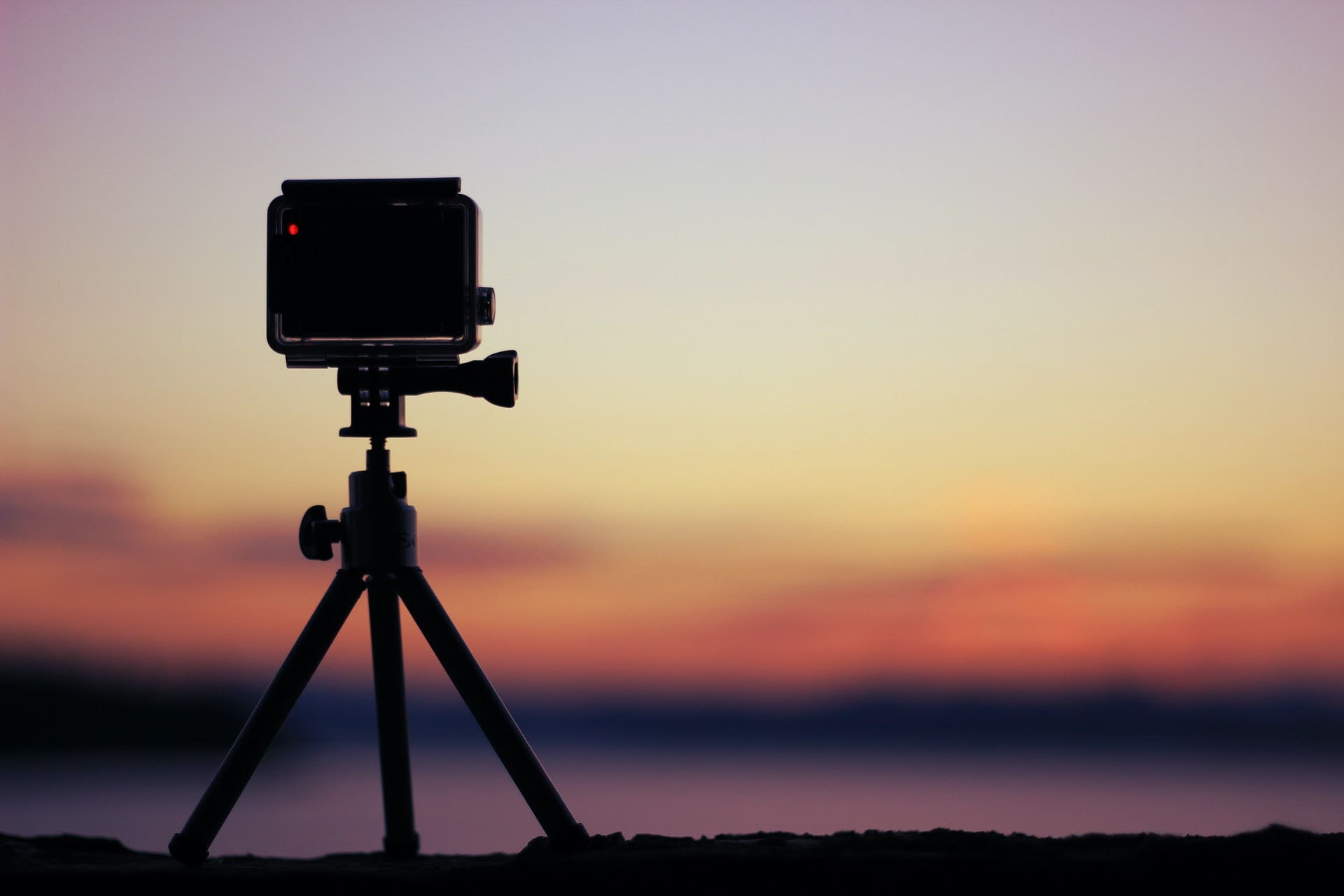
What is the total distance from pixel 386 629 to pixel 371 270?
857mm

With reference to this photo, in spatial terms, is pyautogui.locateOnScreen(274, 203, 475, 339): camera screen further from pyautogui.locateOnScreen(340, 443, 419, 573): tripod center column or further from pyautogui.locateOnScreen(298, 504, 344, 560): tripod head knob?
pyautogui.locateOnScreen(298, 504, 344, 560): tripod head knob

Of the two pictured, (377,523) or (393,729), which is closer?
(377,523)

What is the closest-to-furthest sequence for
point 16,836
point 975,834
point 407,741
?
point 975,834 → point 407,741 → point 16,836

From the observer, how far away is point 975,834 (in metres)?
2.83

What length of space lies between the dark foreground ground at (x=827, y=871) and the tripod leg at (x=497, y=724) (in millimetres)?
74

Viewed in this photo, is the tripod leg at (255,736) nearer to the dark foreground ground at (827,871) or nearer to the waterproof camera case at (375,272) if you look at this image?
the dark foreground ground at (827,871)

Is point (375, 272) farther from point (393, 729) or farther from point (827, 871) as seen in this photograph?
point (827, 871)

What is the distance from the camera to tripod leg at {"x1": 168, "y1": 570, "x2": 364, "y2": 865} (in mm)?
2737

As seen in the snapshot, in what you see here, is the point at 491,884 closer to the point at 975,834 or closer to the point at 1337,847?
the point at 975,834

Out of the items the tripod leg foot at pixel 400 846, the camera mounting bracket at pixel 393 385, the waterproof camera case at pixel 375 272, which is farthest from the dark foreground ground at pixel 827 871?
the waterproof camera case at pixel 375 272

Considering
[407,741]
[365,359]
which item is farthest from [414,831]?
[365,359]

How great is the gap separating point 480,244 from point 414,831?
1.48 m

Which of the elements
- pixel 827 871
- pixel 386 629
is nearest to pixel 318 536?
pixel 386 629

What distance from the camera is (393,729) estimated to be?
307 centimetres
